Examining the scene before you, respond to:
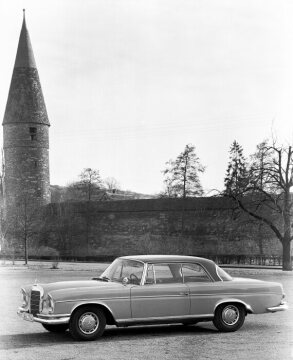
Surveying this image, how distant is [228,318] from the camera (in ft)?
37.2

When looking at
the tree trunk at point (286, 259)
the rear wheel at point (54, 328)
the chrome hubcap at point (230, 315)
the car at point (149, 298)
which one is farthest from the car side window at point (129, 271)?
the tree trunk at point (286, 259)

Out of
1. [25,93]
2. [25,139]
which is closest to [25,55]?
[25,93]

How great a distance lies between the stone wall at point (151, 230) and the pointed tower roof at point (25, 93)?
31.1 feet

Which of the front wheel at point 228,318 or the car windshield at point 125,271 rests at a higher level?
the car windshield at point 125,271

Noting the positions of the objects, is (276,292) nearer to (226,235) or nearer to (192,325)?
(192,325)

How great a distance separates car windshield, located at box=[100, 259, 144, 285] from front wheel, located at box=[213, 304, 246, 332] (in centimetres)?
147

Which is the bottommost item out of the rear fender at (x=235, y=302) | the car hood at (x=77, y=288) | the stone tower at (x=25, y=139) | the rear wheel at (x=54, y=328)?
the rear wheel at (x=54, y=328)

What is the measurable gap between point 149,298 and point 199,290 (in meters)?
0.89

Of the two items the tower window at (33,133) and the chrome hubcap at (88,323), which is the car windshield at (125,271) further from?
the tower window at (33,133)

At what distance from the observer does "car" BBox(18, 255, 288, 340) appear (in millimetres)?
10398

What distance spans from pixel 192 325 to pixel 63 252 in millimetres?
54167

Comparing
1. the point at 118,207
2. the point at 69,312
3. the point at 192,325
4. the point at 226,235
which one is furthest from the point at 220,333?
the point at 118,207

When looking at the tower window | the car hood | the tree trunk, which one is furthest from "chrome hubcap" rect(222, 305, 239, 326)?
the tower window

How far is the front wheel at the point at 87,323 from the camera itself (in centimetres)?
1033
